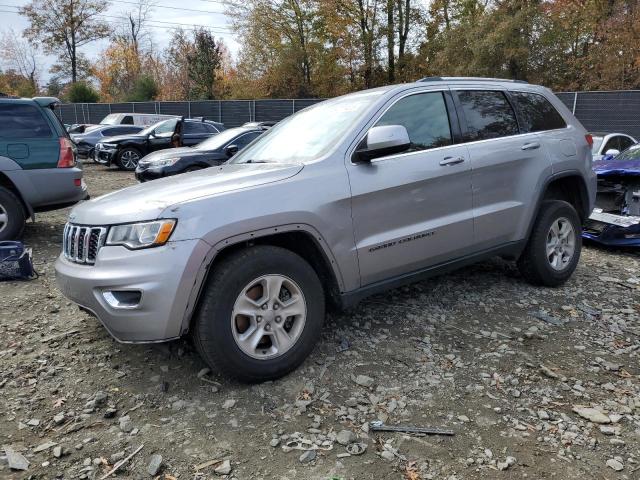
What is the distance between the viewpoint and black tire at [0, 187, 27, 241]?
6348 millimetres

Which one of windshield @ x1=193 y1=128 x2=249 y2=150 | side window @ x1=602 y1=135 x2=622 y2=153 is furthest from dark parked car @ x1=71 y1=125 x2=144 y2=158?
side window @ x1=602 y1=135 x2=622 y2=153

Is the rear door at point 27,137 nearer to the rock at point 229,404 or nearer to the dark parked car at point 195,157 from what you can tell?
the dark parked car at point 195,157

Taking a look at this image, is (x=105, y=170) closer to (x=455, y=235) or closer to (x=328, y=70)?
(x=455, y=235)

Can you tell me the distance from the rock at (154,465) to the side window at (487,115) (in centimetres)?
309

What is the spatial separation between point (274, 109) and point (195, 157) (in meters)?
16.3

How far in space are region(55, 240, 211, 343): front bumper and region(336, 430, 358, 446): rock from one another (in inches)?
40.1

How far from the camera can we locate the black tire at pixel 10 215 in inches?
250

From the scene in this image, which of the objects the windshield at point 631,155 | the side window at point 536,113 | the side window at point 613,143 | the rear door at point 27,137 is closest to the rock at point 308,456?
the side window at point 536,113

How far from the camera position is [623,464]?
8.16 feet

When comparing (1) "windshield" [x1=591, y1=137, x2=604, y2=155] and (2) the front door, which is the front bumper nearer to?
(2) the front door

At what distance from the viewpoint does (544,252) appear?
4578mm

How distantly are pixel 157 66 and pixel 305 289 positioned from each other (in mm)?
59221

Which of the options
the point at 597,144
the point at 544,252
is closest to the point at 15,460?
the point at 544,252

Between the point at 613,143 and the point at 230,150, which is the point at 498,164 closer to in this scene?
the point at 230,150
